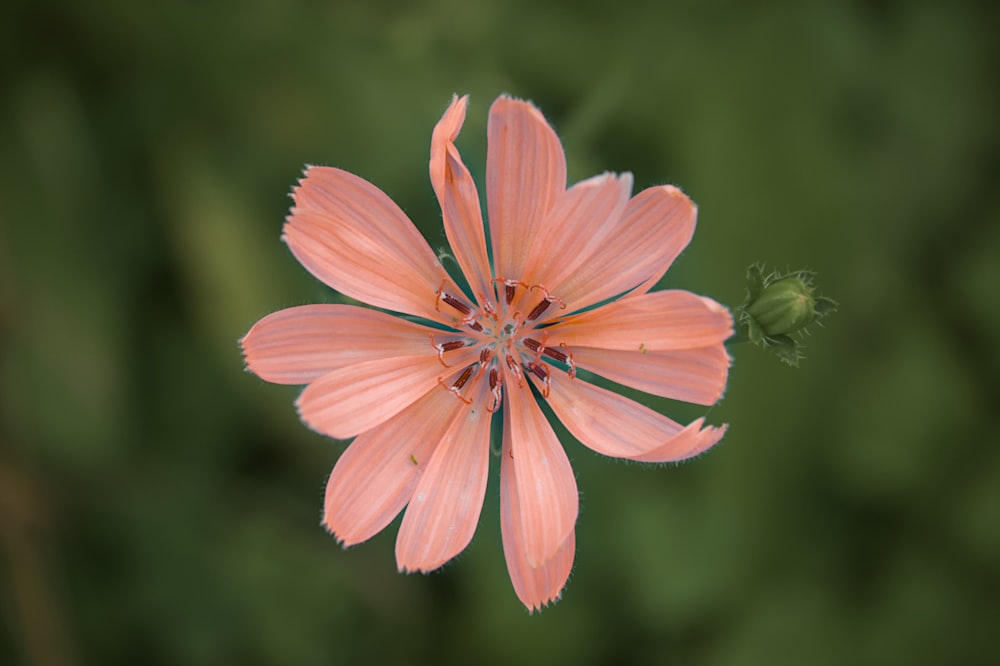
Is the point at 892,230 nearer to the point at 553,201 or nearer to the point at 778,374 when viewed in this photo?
the point at 778,374

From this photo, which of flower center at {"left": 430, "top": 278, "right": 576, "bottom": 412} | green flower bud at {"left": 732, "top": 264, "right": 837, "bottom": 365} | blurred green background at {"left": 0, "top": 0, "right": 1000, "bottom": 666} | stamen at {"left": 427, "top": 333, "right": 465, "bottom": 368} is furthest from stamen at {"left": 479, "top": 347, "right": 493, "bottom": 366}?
blurred green background at {"left": 0, "top": 0, "right": 1000, "bottom": 666}

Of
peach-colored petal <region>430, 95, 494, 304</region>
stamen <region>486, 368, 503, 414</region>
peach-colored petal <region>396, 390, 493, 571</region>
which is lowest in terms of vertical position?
peach-colored petal <region>396, 390, 493, 571</region>

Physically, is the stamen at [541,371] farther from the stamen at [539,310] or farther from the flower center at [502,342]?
the stamen at [539,310]

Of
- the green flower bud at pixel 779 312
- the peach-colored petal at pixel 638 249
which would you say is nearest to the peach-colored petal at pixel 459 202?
the peach-colored petal at pixel 638 249

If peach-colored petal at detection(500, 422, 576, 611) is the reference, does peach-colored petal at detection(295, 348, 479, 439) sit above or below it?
above

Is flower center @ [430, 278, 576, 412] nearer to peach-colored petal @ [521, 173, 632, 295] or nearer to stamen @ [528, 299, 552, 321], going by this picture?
stamen @ [528, 299, 552, 321]

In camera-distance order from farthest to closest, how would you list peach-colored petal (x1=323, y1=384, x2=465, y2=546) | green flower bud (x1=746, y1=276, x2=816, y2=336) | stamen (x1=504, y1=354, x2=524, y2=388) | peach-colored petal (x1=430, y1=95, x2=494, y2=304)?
stamen (x1=504, y1=354, x2=524, y2=388), green flower bud (x1=746, y1=276, x2=816, y2=336), peach-colored petal (x1=323, y1=384, x2=465, y2=546), peach-colored petal (x1=430, y1=95, x2=494, y2=304)

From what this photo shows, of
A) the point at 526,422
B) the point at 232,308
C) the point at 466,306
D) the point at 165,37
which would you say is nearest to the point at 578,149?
the point at 466,306

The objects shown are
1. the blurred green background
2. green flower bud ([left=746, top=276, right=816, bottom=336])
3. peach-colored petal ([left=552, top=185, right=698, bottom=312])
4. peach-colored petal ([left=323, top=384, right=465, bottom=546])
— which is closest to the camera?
peach-colored petal ([left=552, top=185, right=698, bottom=312])
